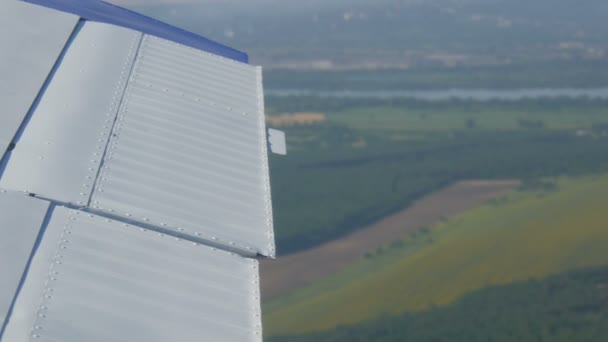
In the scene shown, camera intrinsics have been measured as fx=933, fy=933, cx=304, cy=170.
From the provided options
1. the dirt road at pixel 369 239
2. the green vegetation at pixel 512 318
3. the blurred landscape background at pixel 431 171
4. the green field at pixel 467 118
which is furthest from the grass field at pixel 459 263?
the green field at pixel 467 118

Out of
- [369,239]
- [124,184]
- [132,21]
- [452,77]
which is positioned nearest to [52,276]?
[124,184]

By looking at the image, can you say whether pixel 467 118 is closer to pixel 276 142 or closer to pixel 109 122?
pixel 276 142

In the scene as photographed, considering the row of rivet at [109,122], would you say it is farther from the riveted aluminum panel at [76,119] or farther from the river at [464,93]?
the river at [464,93]

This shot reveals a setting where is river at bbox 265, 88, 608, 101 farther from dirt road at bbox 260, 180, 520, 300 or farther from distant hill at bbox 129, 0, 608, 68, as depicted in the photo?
dirt road at bbox 260, 180, 520, 300

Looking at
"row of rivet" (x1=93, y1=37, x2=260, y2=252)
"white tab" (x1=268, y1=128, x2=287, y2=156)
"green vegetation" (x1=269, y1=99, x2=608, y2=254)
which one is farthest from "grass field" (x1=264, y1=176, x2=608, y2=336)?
"row of rivet" (x1=93, y1=37, x2=260, y2=252)

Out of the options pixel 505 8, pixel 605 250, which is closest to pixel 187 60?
pixel 605 250
